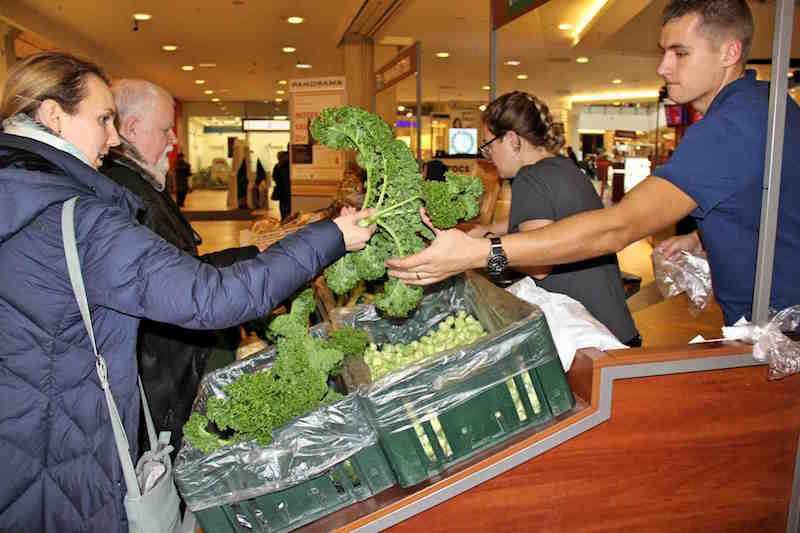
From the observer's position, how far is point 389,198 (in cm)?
167

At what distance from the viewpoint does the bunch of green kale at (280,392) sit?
56.6 inches

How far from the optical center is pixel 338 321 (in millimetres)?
1981

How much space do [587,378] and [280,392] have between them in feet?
2.43

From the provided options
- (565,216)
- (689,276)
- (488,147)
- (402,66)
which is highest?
(402,66)

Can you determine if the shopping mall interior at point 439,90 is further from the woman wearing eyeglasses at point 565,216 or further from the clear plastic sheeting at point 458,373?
the woman wearing eyeglasses at point 565,216

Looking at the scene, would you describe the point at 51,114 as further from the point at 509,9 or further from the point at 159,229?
the point at 509,9

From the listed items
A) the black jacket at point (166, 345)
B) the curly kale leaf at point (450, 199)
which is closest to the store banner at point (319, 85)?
the black jacket at point (166, 345)

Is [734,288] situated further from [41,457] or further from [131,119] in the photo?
[131,119]

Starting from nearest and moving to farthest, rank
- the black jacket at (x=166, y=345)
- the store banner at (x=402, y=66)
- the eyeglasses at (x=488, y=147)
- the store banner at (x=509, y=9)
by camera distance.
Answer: the black jacket at (x=166, y=345) < the store banner at (x=509, y=9) < the eyeglasses at (x=488, y=147) < the store banner at (x=402, y=66)

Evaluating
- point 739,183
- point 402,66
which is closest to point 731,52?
point 739,183

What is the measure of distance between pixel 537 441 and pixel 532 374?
0.16 meters

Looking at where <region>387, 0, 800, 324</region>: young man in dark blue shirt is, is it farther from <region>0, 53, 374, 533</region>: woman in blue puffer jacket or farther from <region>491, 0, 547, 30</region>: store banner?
<region>491, 0, 547, 30</region>: store banner

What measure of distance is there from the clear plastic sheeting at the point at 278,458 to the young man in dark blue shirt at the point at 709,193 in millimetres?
442

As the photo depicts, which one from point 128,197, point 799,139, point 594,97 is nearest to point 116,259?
point 128,197
